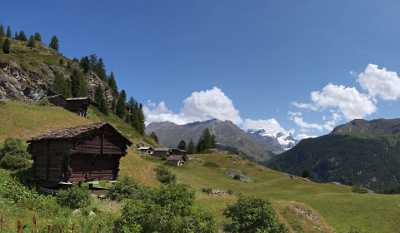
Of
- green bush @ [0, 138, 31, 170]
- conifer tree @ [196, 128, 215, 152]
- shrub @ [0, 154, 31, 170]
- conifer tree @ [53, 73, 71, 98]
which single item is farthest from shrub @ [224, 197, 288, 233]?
conifer tree @ [196, 128, 215, 152]

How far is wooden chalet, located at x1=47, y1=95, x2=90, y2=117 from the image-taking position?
90.2 meters

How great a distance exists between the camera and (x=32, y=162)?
150 ft

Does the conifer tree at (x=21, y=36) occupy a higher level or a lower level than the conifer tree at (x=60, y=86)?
higher

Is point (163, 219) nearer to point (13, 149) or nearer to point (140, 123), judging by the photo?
point (13, 149)

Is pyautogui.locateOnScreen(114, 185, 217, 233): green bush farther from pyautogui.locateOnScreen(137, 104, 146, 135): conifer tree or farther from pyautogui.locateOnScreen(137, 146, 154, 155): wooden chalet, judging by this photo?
pyautogui.locateOnScreen(137, 104, 146, 135): conifer tree

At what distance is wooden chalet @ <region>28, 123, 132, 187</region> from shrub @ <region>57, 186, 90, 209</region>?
23.7ft

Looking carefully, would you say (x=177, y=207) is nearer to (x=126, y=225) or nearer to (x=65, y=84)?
(x=126, y=225)

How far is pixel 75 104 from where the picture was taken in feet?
299

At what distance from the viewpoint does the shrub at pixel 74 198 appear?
102 feet

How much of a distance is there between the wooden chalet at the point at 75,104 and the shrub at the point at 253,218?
68088 mm

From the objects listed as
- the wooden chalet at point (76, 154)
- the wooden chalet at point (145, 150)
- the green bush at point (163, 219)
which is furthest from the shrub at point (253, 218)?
the wooden chalet at point (145, 150)

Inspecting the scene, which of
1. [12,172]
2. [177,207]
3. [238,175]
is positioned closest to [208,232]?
[177,207]

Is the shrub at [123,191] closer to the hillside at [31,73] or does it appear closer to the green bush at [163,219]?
Result: the green bush at [163,219]

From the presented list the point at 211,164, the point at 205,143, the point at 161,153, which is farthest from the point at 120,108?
the point at 211,164
